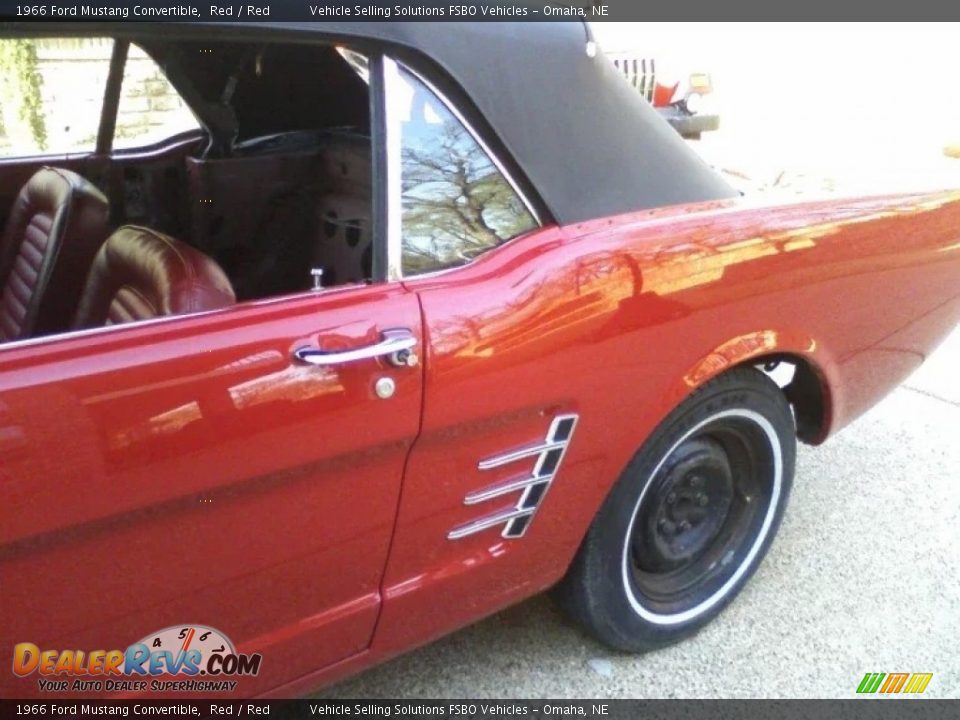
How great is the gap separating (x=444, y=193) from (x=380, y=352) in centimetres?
40

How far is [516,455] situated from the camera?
1843mm

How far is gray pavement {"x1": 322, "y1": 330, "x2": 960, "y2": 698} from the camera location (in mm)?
2340

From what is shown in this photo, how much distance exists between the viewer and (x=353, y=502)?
1636 mm

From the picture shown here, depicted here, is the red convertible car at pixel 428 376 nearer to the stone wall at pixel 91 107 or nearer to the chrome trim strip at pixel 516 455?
the chrome trim strip at pixel 516 455

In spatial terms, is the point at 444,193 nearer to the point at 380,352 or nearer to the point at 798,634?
the point at 380,352

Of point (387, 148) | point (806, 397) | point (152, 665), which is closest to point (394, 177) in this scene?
point (387, 148)

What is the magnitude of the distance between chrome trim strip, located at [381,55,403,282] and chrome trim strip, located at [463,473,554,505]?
0.47 m

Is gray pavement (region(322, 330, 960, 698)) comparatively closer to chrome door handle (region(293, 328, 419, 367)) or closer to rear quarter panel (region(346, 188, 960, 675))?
rear quarter panel (region(346, 188, 960, 675))

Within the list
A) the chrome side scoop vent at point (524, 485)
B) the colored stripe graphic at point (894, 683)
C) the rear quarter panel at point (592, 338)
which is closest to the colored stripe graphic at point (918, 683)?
the colored stripe graphic at point (894, 683)

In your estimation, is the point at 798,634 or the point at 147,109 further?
the point at 147,109

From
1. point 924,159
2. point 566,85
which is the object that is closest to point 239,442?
point 566,85

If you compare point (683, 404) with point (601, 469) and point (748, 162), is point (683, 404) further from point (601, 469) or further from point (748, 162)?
point (748, 162)

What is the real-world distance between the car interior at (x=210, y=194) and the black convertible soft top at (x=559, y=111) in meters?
0.46

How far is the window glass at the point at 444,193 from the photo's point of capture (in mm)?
1703
